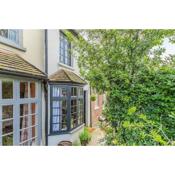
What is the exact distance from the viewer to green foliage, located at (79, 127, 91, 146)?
410 centimetres

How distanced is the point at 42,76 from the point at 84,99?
2.90 ft

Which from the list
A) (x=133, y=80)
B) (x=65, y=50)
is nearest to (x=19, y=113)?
(x=65, y=50)

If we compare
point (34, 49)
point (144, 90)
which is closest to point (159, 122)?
point (144, 90)

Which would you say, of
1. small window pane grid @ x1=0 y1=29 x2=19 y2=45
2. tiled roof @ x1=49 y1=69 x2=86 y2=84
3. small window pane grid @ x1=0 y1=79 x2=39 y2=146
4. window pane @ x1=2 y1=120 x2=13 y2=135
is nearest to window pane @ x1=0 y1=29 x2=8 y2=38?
small window pane grid @ x1=0 y1=29 x2=19 y2=45

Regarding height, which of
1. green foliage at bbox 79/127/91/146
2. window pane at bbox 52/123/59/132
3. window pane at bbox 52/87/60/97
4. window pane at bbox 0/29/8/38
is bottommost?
green foliage at bbox 79/127/91/146

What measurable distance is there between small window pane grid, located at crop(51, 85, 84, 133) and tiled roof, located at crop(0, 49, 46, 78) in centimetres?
51

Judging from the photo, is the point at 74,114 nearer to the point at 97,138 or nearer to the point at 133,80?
the point at 97,138

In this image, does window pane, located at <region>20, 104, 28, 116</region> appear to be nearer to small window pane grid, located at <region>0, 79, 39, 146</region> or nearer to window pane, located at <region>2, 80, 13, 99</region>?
small window pane grid, located at <region>0, 79, 39, 146</region>

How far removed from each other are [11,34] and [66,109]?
64.7 inches

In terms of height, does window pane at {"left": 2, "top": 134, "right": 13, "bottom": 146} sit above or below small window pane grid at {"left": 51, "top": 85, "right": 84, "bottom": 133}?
below

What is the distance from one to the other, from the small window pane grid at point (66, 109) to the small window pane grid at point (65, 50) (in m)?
0.48

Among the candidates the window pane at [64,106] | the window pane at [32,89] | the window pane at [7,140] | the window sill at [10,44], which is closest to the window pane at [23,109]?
the window pane at [32,89]

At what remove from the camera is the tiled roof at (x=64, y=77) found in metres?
4.72
